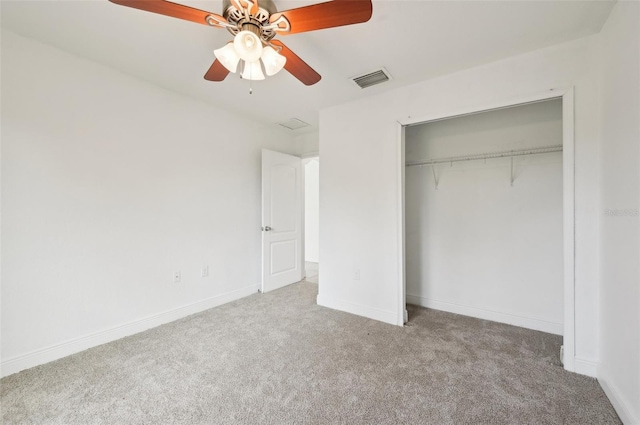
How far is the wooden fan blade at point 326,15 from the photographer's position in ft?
3.89

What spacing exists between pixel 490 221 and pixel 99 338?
3.88 meters

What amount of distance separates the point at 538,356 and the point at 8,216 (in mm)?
4080

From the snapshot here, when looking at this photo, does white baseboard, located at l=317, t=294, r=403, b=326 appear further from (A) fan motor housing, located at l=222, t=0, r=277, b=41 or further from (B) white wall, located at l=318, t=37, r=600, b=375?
(A) fan motor housing, located at l=222, t=0, r=277, b=41

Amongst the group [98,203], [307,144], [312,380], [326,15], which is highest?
[307,144]

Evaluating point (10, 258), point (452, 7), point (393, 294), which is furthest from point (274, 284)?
point (452, 7)

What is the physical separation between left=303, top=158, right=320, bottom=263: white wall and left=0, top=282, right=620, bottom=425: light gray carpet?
341cm

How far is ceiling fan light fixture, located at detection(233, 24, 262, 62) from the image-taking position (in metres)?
1.36

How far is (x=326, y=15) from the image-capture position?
1.27 m

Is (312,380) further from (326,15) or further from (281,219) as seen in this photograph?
(281,219)

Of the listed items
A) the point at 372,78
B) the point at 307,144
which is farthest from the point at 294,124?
the point at 372,78

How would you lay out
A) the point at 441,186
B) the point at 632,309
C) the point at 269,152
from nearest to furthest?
the point at 632,309 → the point at 441,186 → the point at 269,152

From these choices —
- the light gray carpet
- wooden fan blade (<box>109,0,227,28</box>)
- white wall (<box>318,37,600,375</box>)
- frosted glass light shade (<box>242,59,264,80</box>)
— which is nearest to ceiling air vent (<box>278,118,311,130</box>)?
white wall (<box>318,37,600,375</box>)

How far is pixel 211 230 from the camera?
10.3ft

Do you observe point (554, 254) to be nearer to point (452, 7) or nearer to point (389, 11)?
point (452, 7)
